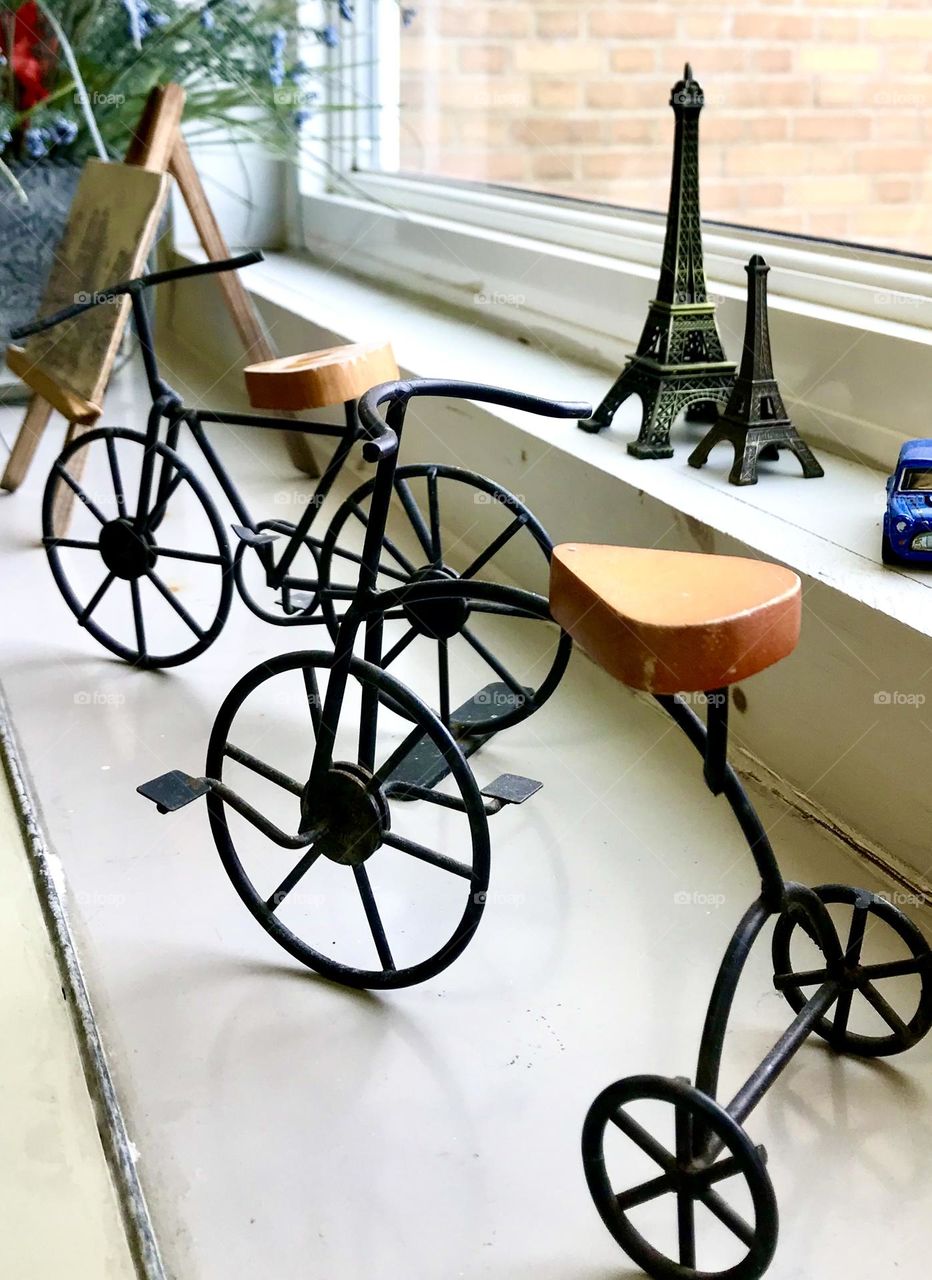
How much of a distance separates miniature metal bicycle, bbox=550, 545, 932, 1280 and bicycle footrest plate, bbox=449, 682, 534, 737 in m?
0.53

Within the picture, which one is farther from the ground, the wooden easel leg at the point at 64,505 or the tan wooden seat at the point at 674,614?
the tan wooden seat at the point at 674,614

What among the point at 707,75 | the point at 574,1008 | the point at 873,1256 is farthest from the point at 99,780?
the point at 707,75

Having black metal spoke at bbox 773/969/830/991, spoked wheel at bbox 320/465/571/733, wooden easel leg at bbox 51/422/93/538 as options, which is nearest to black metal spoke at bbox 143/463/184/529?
spoked wheel at bbox 320/465/571/733

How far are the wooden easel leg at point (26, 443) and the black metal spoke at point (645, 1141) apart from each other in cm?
152

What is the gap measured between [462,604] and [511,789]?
236 millimetres

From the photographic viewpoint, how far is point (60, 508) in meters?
1.81

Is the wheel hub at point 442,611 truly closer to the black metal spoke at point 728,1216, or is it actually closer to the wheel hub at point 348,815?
the wheel hub at point 348,815

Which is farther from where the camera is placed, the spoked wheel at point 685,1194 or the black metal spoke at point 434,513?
the black metal spoke at point 434,513

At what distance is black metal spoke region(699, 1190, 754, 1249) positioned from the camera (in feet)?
2.32

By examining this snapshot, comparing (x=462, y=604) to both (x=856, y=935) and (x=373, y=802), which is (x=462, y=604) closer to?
(x=373, y=802)

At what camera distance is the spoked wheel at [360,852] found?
93cm

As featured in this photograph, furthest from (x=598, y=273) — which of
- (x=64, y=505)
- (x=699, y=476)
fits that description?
(x=64, y=505)

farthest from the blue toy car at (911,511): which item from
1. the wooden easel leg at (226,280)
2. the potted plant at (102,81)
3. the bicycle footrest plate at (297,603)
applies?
the potted plant at (102,81)

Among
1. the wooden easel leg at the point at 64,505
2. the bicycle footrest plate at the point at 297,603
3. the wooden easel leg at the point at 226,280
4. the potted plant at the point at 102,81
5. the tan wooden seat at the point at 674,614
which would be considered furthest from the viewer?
the potted plant at the point at 102,81
